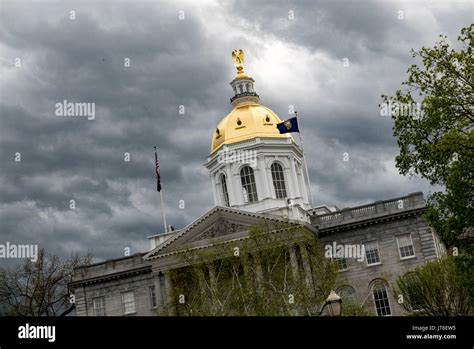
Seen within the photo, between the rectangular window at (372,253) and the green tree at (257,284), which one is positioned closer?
the green tree at (257,284)

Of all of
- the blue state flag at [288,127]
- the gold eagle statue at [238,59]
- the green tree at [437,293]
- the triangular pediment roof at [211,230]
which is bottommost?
the green tree at [437,293]

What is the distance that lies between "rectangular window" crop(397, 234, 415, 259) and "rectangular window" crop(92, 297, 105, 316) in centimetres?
2802

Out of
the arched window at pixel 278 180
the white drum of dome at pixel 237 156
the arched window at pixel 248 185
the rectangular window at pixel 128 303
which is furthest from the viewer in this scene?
the arched window at pixel 278 180

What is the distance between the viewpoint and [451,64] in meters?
27.4

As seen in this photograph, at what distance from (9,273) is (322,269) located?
123 ft

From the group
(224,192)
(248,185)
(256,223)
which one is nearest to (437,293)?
(256,223)

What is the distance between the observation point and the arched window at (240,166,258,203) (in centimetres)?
6688

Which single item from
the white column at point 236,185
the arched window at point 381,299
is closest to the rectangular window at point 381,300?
the arched window at point 381,299

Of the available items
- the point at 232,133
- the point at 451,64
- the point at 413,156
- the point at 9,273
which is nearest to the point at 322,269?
the point at 413,156

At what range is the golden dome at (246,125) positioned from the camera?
68750 millimetres

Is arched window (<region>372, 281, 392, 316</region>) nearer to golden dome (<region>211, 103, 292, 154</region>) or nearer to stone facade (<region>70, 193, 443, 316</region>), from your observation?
stone facade (<region>70, 193, 443, 316</region>)

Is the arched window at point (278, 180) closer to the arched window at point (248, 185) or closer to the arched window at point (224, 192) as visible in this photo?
the arched window at point (248, 185)

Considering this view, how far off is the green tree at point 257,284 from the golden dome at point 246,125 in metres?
22.0
